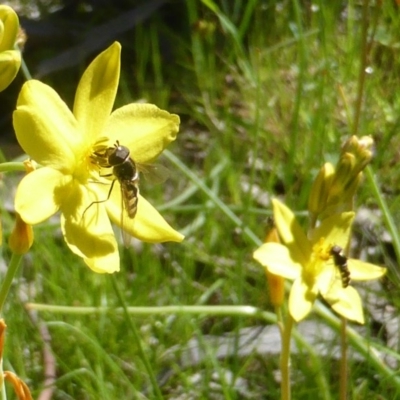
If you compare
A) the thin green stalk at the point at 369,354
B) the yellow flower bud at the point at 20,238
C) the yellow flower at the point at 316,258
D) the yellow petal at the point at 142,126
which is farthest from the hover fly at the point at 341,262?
the yellow flower bud at the point at 20,238

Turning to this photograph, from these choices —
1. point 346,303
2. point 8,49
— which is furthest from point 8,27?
point 346,303

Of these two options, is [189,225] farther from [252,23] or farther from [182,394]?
[252,23]

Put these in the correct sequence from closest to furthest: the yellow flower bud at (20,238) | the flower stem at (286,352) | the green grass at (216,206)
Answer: the yellow flower bud at (20,238)
the flower stem at (286,352)
the green grass at (216,206)

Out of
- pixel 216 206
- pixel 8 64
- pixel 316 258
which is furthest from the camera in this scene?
pixel 216 206

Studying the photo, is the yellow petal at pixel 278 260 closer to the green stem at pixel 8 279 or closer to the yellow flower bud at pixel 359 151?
the yellow flower bud at pixel 359 151

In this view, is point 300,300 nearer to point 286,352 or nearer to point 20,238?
point 286,352

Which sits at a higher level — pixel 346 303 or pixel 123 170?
pixel 123 170

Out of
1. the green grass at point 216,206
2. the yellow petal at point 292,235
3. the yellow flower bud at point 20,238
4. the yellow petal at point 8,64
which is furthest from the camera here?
the green grass at point 216,206

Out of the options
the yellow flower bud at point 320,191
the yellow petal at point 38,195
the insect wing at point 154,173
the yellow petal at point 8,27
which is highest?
the yellow petal at point 8,27
